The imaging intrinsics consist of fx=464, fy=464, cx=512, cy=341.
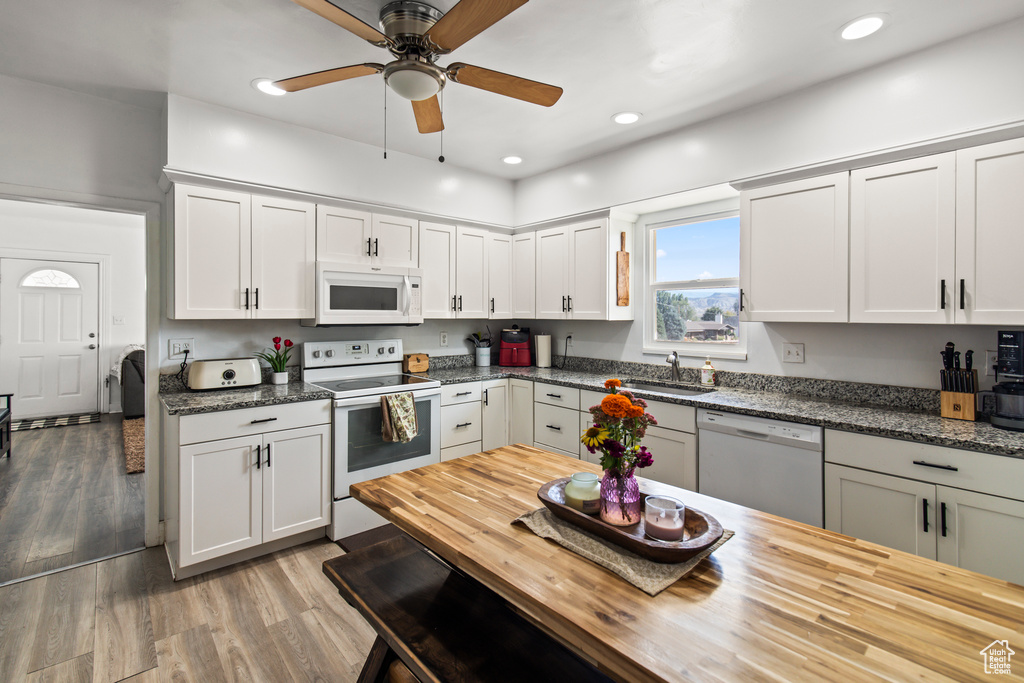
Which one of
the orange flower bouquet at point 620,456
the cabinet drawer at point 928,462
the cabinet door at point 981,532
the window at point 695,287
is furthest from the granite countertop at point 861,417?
the orange flower bouquet at point 620,456

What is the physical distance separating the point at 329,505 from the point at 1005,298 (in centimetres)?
345

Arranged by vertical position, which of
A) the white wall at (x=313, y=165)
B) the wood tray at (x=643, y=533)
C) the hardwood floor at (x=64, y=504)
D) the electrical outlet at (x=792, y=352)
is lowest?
Result: the hardwood floor at (x=64, y=504)

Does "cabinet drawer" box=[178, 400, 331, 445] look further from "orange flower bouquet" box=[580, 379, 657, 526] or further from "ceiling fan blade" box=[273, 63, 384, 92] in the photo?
"orange flower bouquet" box=[580, 379, 657, 526]

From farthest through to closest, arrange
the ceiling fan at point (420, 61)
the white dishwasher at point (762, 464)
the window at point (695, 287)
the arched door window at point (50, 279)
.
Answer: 1. the arched door window at point (50, 279)
2. the window at point (695, 287)
3. the white dishwasher at point (762, 464)
4. the ceiling fan at point (420, 61)

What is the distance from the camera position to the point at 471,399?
3480 mm

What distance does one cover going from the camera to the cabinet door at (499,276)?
3998 millimetres

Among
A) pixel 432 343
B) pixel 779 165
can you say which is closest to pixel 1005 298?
pixel 779 165

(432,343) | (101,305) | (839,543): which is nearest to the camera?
(839,543)

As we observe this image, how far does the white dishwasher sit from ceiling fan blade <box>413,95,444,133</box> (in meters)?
2.01

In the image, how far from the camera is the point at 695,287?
3322mm

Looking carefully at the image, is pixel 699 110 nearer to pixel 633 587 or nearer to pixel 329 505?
pixel 633 587

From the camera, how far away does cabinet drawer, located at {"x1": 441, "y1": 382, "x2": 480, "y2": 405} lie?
3.32m

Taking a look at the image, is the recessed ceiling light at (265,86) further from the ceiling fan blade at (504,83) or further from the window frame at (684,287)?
the window frame at (684,287)

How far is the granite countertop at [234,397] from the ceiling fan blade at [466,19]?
1.96 meters
